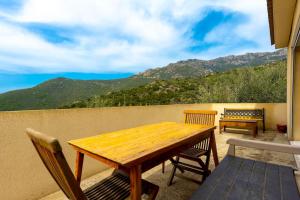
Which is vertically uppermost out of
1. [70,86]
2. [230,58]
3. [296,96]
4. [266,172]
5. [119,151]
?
[230,58]

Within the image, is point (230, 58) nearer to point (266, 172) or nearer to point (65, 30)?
point (65, 30)

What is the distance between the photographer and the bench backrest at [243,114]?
6.25 metres

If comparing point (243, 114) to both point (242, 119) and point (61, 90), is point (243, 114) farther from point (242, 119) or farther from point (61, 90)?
point (61, 90)

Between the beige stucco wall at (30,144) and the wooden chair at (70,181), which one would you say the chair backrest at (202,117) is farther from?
the wooden chair at (70,181)

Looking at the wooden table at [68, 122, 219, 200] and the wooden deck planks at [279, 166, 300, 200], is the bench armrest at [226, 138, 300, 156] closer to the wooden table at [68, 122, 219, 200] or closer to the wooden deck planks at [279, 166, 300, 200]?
the wooden deck planks at [279, 166, 300, 200]

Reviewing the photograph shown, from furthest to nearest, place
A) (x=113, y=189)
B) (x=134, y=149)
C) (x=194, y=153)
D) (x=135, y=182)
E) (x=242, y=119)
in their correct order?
1. (x=242, y=119)
2. (x=194, y=153)
3. (x=113, y=189)
4. (x=134, y=149)
5. (x=135, y=182)

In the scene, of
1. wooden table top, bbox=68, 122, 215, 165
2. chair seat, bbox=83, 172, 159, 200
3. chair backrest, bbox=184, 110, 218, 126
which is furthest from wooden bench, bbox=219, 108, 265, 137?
chair seat, bbox=83, 172, 159, 200

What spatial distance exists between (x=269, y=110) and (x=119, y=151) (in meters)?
6.48

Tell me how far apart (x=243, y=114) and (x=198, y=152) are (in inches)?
185

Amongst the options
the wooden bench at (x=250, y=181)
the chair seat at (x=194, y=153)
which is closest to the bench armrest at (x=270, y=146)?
the wooden bench at (x=250, y=181)

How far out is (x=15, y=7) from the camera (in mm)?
4656

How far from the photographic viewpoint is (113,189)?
1735mm

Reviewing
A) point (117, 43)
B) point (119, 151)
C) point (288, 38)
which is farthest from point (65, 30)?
point (119, 151)

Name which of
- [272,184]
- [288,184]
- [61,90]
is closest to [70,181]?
[272,184]
